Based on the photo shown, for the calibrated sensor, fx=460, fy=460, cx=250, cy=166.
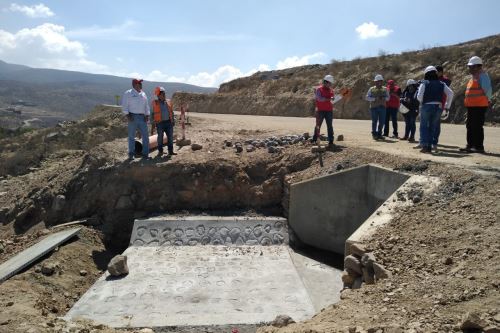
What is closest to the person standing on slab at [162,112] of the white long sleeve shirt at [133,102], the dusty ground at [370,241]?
the white long sleeve shirt at [133,102]

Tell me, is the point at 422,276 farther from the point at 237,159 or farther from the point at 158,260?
the point at 237,159

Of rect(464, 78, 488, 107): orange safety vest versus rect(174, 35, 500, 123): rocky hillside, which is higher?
rect(174, 35, 500, 123): rocky hillside

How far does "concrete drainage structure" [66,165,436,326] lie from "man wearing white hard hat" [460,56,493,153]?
217 centimetres

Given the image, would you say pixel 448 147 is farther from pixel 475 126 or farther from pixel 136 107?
pixel 136 107

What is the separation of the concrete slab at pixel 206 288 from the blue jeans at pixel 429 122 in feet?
10.9

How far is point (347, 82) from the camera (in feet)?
83.2

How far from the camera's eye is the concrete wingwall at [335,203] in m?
9.31

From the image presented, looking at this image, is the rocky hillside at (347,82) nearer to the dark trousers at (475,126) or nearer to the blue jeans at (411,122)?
the blue jeans at (411,122)

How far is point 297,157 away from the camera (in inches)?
451

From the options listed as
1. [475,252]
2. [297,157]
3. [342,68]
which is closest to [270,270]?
[297,157]

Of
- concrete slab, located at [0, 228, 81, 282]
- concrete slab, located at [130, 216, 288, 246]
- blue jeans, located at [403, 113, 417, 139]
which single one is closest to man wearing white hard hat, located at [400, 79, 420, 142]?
blue jeans, located at [403, 113, 417, 139]

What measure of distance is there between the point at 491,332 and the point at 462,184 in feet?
11.8

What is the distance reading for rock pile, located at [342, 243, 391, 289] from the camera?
597 cm

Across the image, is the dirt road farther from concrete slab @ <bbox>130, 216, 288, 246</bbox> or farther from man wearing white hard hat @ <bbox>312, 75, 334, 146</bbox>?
concrete slab @ <bbox>130, 216, 288, 246</bbox>
